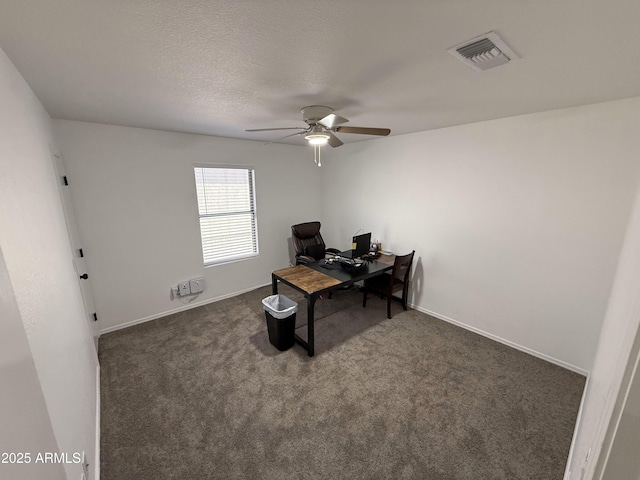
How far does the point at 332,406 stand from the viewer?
7.11 ft

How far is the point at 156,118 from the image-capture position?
106 inches

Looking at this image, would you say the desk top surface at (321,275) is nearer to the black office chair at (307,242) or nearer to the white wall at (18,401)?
the black office chair at (307,242)

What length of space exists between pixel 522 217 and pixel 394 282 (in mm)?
1606

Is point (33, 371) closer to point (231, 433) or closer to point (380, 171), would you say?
point (231, 433)

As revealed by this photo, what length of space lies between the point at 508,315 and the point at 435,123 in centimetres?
236

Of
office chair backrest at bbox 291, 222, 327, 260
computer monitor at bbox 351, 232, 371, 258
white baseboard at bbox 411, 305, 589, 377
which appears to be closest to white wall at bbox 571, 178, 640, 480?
white baseboard at bbox 411, 305, 589, 377

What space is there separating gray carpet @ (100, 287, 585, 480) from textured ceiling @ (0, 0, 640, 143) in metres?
2.49

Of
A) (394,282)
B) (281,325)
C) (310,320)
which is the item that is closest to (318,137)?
(310,320)

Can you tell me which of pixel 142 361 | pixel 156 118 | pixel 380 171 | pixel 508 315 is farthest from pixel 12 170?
→ pixel 508 315

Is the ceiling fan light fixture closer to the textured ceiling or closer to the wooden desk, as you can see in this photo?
the textured ceiling

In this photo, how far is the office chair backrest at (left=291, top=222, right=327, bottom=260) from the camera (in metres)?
4.29

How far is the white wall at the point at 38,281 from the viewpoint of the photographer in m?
0.92

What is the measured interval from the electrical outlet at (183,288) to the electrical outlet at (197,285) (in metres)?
0.04

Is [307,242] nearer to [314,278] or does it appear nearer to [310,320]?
[314,278]
